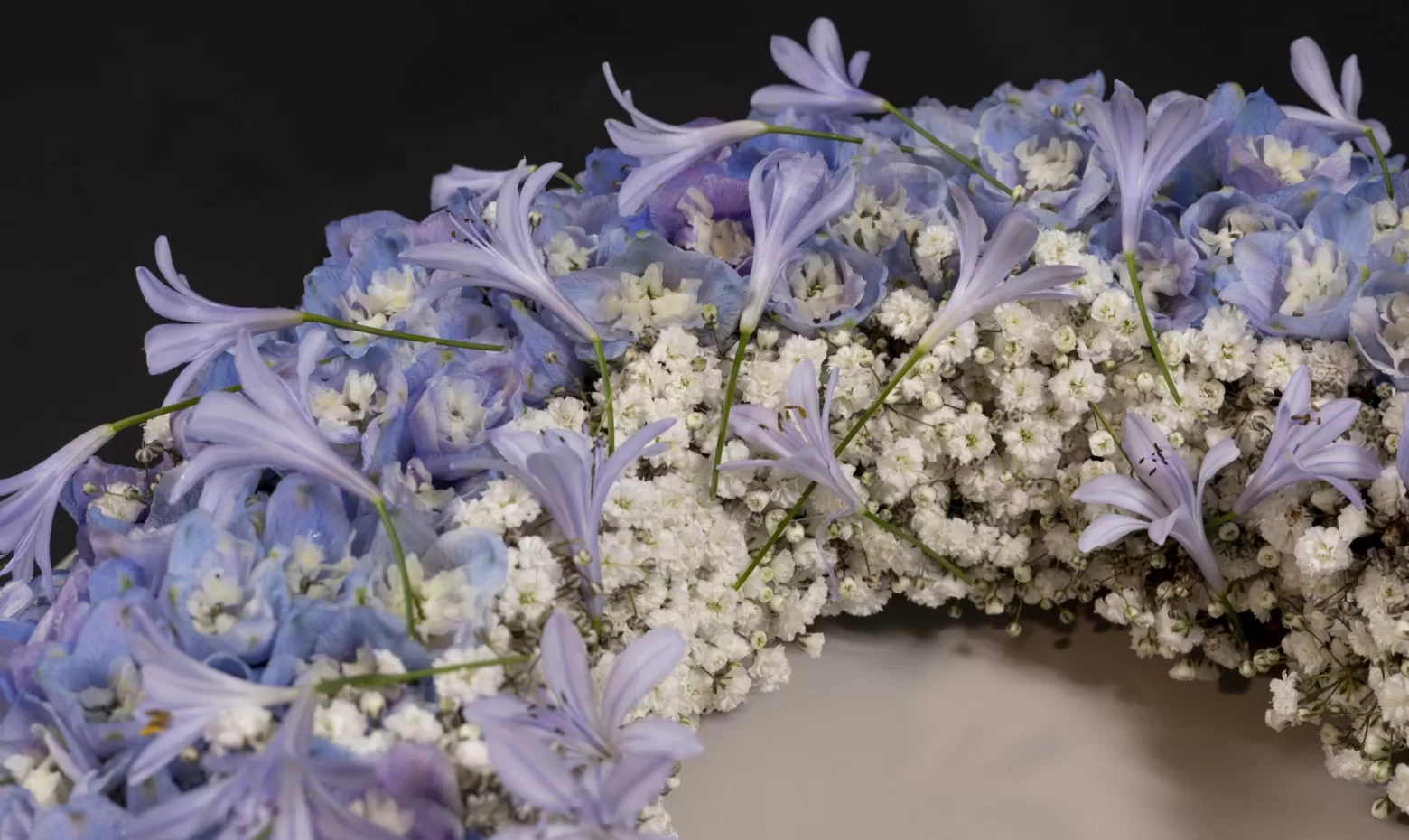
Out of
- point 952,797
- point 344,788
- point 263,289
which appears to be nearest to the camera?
point 344,788

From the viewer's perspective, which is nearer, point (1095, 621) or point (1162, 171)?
point (1162, 171)

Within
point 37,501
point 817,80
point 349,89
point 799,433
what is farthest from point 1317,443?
point 349,89

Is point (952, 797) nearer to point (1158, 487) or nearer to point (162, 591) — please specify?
point (1158, 487)

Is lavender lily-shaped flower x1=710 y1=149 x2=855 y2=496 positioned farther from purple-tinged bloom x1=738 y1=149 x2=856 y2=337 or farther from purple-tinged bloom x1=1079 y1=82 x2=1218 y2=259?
purple-tinged bloom x1=1079 y1=82 x2=1218 y2=259

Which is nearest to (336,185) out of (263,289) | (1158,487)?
(263,289)

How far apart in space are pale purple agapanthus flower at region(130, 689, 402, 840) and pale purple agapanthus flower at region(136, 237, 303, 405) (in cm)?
28

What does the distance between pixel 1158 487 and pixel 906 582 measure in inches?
8.4

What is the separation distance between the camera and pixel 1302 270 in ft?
3.21

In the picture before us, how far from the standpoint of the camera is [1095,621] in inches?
44.1

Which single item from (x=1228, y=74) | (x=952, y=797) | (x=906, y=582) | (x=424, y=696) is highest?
(x=1228, y=74)

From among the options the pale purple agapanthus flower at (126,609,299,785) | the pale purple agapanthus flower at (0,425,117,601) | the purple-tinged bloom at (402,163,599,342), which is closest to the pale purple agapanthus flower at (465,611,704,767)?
the pale purple agapanthus flower at (126,609,299,785)

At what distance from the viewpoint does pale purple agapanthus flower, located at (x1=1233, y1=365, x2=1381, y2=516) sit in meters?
0.90

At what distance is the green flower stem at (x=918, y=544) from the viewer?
3.10 feet

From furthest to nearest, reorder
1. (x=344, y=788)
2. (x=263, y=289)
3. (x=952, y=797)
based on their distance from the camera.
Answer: (x=263, y=289) → (x=952, y=797) → (x=344, y=788)
